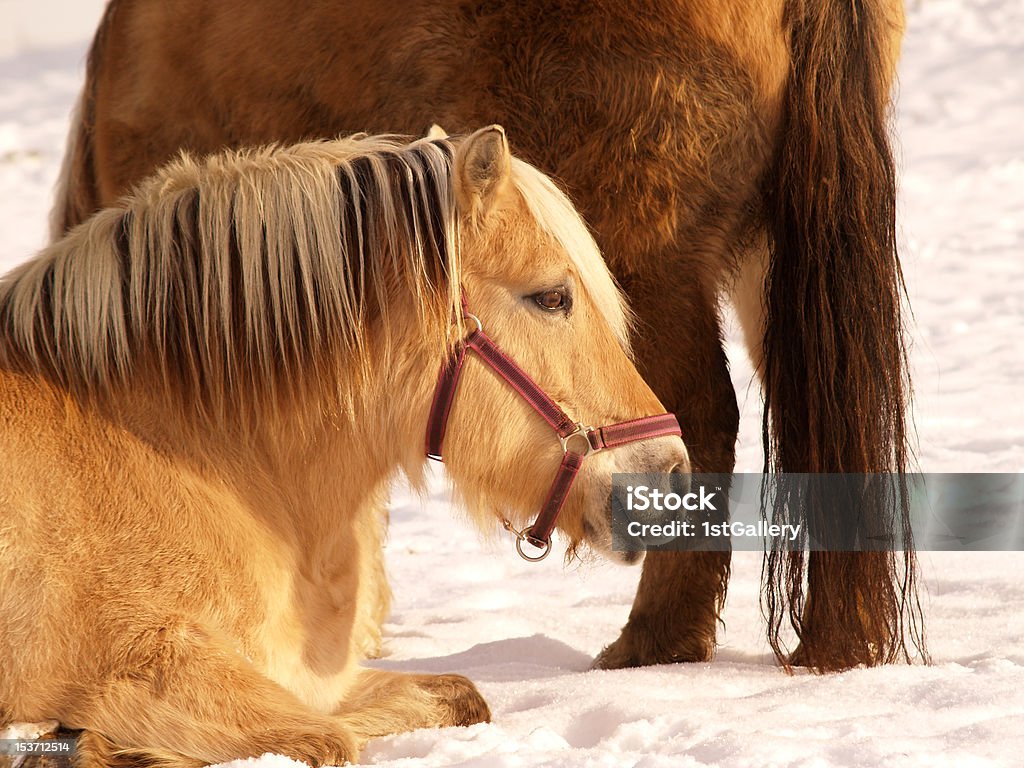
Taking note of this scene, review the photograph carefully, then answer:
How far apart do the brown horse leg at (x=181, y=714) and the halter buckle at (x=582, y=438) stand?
80cm

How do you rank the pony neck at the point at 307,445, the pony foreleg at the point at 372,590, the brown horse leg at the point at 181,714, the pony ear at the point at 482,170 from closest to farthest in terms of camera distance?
the brown horse leg at the point at 181,714 → the pony ear at the point at 482,170 → the pony neck at the point at 307,445 → the pony foreleg at the point at 372,590

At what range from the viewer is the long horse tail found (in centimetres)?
469

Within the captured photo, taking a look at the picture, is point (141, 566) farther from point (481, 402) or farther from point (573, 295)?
point (573, 295)

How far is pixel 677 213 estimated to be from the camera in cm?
328

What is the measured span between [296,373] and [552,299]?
60cm

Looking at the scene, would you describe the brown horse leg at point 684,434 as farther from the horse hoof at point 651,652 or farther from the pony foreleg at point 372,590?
the pony foreleg at point 372,590

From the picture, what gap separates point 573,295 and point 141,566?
110cm

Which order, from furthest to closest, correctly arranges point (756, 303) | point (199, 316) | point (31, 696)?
1. point (756, 303)
2. point (199, 316)
3. point (31, 696)

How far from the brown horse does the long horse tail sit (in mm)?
1733

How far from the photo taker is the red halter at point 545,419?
8.86 feet

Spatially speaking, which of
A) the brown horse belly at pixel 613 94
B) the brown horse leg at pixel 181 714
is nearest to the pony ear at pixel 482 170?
the brown horse belly at pixel 613 94

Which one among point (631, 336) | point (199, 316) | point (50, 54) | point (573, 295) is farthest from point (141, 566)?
point (50, 54)

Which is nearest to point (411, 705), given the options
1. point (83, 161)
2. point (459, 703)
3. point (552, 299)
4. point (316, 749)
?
point (459, 703)

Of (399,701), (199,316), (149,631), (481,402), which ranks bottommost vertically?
(399,701)
